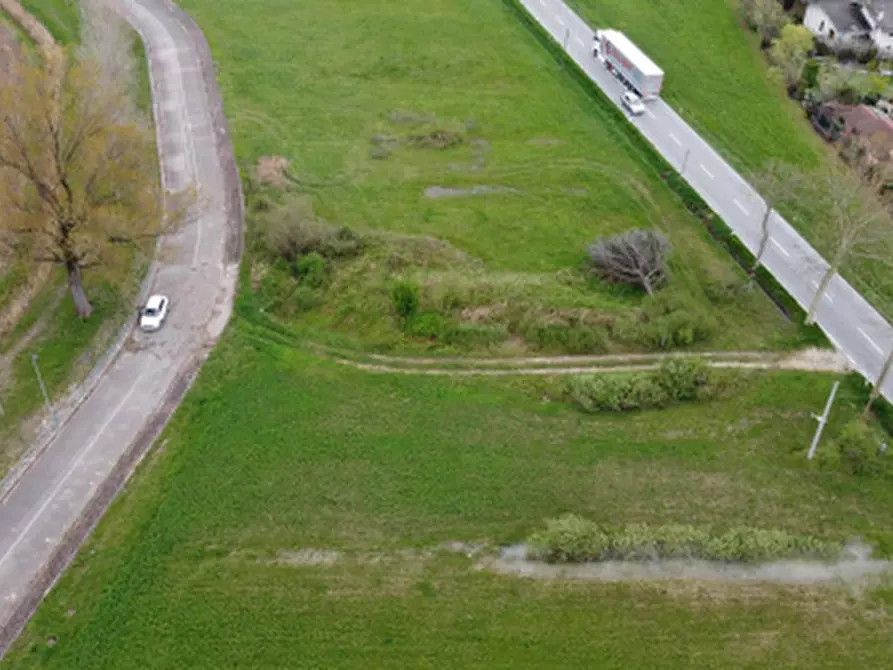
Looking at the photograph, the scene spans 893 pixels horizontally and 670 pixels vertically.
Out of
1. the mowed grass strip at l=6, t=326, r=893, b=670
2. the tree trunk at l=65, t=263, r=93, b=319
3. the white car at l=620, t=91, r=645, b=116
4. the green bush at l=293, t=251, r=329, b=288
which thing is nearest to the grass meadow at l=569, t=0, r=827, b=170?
the white car at l=620, t=91, r=645, b=116

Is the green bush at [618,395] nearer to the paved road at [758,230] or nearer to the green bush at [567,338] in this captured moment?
the green bush at [567,338]

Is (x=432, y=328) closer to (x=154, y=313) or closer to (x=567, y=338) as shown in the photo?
(x=567, y=338)

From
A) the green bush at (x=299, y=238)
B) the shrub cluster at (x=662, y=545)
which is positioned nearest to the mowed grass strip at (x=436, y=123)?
the green bush at (x=299, y=238)

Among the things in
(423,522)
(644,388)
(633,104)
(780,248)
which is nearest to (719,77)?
(633,104)

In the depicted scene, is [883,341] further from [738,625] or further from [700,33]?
[700,33]

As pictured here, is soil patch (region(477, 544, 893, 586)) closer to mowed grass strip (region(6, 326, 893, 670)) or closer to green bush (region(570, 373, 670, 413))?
mowed grass strip (region(6, 326, 893, 670))

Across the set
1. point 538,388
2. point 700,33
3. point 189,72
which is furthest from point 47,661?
point 700,33
